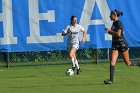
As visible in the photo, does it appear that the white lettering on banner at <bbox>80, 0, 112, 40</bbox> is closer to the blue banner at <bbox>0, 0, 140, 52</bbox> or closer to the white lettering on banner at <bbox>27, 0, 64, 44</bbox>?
the blue banner at <bbox>0, 0, 140, 52</bbox>

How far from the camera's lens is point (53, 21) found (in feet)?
75.0

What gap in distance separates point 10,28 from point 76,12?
2.87 metres

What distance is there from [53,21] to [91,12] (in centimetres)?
169

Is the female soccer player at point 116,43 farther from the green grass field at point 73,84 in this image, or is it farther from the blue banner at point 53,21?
the blue banner at point 53,21

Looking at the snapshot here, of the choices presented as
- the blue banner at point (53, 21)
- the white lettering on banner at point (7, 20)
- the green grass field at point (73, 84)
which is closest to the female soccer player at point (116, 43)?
the green grass field at point (73, 84)

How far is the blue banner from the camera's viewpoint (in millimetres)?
22578

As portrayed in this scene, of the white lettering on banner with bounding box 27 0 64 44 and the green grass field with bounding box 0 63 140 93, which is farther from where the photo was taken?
the white lettering on banner with bounding box 27 0 64 44

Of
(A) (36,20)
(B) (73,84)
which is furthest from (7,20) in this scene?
(B) (73,84)

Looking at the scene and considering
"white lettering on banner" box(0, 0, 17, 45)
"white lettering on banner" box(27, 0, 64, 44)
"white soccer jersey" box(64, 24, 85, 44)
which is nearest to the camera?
"white soccer jersey" box(64, 24, 85, 44)

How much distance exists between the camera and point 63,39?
2298 cm

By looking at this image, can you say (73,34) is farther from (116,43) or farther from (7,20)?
(7,20)

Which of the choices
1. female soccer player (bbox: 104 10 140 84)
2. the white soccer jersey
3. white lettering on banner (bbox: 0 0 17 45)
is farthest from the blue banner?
female soccer player (bbox: 104 10 140 84)

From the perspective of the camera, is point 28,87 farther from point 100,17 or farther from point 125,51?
point 100,17

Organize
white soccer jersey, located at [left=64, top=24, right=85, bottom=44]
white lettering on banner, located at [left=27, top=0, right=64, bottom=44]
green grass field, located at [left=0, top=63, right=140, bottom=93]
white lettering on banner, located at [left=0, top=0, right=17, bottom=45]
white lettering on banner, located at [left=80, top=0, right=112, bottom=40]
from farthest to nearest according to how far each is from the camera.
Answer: white lettering on banner, located at [left=80, top=0, right=112, bottom=40] → white lettering on banner, located at [left=27, top=0, right=64, bottom=44] → white lettering on banner, located at [left=0, top=0, right=17, bottom=45] → white soccer jersey, located at [left=64, top=24, right=85, bottom=44] → green grass field, located at [left=0, top=63, right=140, bottom=93]
